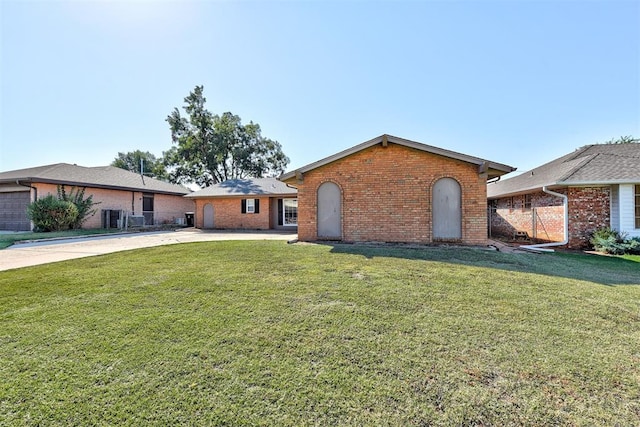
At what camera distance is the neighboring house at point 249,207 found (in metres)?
17.5

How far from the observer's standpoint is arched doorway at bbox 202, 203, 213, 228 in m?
19.0

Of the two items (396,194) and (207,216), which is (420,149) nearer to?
(396,194)

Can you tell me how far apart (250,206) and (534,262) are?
49.7ft

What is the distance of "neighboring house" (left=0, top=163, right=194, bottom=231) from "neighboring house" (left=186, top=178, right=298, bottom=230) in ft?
9.48

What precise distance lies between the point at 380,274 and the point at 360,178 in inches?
196

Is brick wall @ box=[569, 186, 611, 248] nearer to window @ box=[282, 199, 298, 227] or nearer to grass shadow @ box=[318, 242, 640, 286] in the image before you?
grass shadow @ box=[318, 242, 640, 286]

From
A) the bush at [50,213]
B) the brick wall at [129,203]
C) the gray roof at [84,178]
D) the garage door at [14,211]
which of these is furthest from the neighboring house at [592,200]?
the garage door at [14,211]

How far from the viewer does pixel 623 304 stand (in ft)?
12.7

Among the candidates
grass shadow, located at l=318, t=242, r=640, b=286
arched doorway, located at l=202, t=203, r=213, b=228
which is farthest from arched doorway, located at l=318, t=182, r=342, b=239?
arched doorway, located at l=202, t=203, r=213, b=228

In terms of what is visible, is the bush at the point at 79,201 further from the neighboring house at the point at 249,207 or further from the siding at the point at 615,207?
the siding at the point at 615,207

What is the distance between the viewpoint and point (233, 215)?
60.1 ft

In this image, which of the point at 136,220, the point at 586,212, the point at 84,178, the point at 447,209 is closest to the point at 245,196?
the point at 136,220

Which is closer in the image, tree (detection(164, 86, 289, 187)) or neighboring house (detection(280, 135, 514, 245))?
neighboring house (detection(280, 135, 514, 245))

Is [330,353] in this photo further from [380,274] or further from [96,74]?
[96,74]
